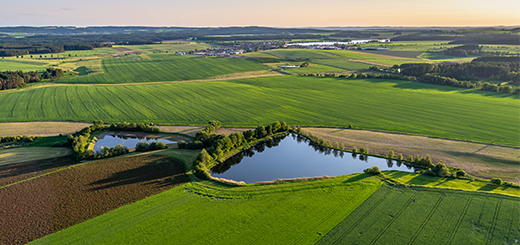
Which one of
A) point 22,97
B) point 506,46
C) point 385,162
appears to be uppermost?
point 506,46

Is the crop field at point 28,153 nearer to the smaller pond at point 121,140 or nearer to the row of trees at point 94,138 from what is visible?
the row of trees at point 94,138

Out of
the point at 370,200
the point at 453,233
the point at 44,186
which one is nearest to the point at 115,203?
the point at 44,186

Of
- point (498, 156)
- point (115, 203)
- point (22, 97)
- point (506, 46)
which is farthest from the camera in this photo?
point (506, 46)

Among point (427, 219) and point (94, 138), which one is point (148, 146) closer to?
point (94, 138)

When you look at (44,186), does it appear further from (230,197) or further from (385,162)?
(385,162)

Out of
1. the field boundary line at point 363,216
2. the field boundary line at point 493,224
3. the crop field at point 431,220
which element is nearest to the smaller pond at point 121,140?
the field boundary line at point 363,216

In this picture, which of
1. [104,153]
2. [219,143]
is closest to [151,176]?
[219,143]

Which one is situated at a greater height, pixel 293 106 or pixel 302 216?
pixel 293 106
